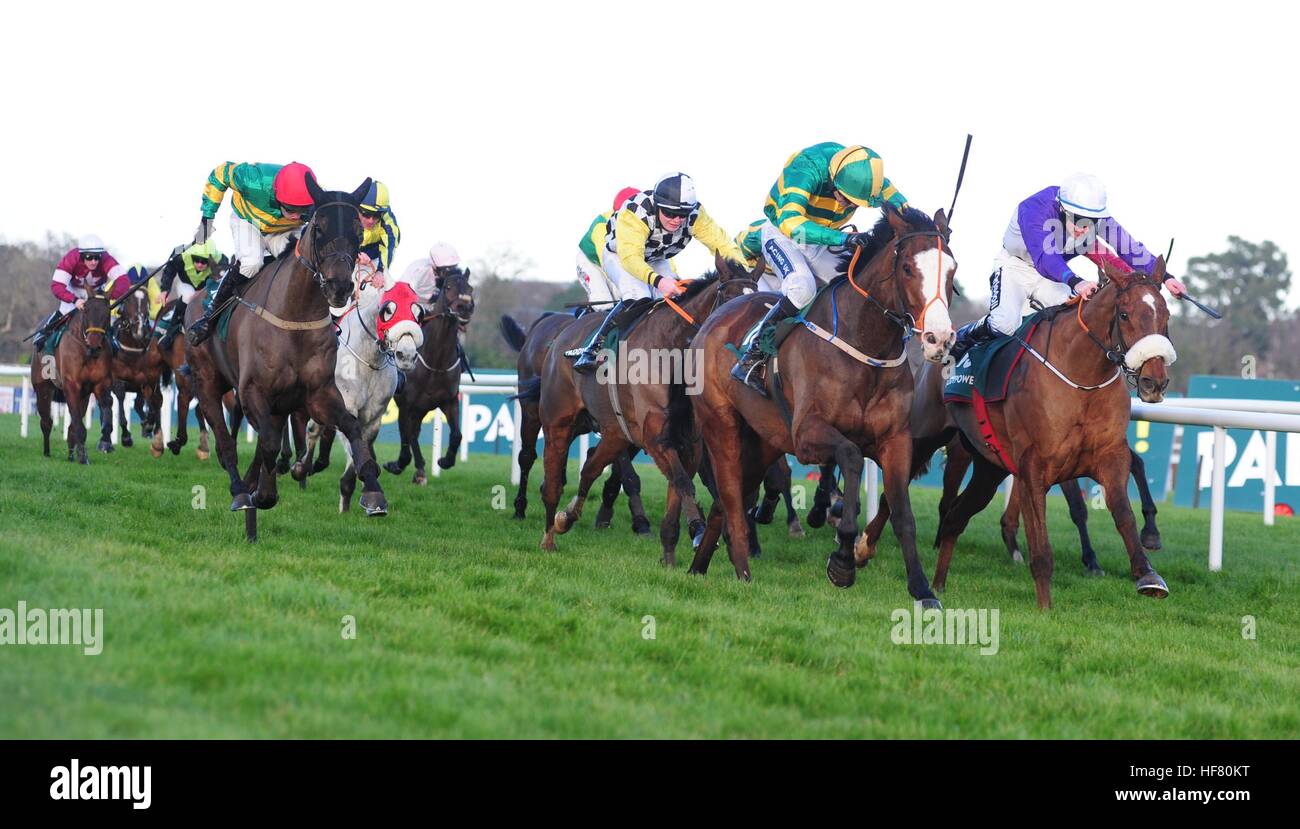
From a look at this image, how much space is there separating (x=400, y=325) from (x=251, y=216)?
4.43ft

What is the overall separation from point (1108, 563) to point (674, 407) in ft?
10.7

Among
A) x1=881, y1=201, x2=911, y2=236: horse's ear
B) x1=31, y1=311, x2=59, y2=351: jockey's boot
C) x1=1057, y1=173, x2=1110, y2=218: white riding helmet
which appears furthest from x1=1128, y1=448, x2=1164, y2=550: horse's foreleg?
x1=31, y1=311, x2=59, y2=351: jockey's boot

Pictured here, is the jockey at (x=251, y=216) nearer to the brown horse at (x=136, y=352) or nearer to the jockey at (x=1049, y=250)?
the jockey at (x=1049, y=250)

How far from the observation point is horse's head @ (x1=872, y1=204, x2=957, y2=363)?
612 cm

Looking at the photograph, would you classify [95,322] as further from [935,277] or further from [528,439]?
[935,277]

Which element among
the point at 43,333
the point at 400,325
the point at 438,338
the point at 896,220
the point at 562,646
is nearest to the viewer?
the point at 562,646

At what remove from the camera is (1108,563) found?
8984 mm

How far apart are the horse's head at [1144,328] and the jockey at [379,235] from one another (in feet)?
16.1

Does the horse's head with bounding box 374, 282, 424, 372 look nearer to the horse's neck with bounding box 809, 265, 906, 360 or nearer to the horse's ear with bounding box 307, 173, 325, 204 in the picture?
the horse's ear with bounding box 307, 173, 325, 204

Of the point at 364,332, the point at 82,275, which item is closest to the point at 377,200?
the point at 364,332

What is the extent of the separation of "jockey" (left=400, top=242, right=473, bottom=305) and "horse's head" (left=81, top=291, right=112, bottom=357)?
3881mm

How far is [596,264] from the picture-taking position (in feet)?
33.2
